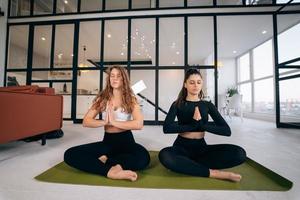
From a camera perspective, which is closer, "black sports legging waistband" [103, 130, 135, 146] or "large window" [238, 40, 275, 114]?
"black sports legging waistband" [103, 130, 135, 146]

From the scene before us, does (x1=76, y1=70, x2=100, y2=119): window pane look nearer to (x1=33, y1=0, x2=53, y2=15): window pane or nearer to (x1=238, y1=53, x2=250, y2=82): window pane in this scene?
(x1=33, y1=0, x2=53, y2=15): window pane

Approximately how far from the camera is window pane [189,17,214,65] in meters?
4.51

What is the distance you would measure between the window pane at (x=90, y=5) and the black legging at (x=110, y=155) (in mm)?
4489

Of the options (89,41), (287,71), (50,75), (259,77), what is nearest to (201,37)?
(287,71)

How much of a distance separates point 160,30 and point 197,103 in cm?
384

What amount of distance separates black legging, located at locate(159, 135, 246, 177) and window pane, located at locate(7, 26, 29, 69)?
17.8 ft

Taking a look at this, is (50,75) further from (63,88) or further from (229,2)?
(229,2)

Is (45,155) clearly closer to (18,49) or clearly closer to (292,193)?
(292,193)

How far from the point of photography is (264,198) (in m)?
1.03

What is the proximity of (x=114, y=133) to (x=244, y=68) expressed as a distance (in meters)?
8.41

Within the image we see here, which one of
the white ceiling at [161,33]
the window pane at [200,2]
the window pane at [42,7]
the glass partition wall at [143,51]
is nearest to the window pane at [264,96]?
the glass partition wall at [143,51]

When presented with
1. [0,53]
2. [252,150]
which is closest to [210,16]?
[252,150]

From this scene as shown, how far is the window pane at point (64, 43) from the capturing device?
486cm

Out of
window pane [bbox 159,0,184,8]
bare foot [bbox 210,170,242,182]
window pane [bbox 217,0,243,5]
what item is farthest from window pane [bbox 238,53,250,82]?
bare foot [bbox 210,170,242,182]
